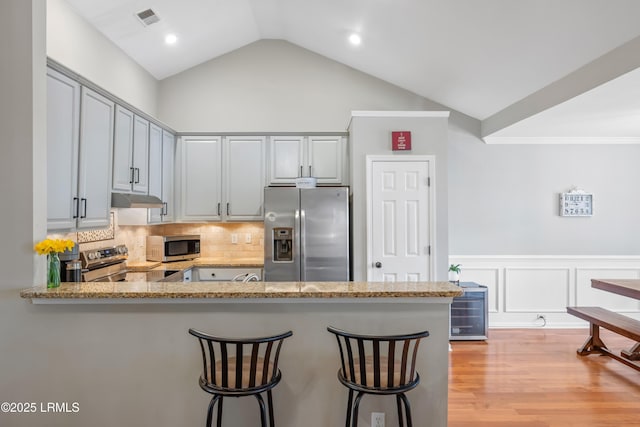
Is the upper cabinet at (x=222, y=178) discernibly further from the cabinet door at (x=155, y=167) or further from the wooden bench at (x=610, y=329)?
the wooden bench at (x=610, y=329)

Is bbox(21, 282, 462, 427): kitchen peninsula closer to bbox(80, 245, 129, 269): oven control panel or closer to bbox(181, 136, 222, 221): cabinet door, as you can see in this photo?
bbox(80, 245, 129, 269): oven control panel

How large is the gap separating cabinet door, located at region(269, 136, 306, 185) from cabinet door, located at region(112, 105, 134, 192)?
1.58 metres

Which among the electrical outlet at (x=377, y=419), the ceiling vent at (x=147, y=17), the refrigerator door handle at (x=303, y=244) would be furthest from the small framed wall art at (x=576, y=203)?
the ceiling vent at (x=147, y=17)

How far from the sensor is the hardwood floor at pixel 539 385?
8.88ft

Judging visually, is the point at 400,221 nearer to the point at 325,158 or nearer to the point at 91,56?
the point at 325,158

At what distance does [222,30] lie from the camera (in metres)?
4.19

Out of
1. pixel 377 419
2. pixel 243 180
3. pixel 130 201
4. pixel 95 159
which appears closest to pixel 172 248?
pixel 243 180

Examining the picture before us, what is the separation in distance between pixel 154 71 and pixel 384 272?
3.51 meters

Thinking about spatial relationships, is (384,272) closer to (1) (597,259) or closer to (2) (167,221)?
(2) (167,221)

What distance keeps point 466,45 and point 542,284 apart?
10.5ft

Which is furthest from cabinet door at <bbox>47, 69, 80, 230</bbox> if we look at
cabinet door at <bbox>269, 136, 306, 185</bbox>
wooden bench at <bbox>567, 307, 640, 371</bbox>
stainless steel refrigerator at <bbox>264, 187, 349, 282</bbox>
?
wooden bench at <bbox>567, 307, 640, 371</bbox>

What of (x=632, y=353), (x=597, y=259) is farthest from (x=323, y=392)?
(x=597, y=259)

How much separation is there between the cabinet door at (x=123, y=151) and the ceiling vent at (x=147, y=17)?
908 mm

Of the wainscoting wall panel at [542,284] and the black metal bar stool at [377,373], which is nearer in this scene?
the black metal bar stool at [377,373]
